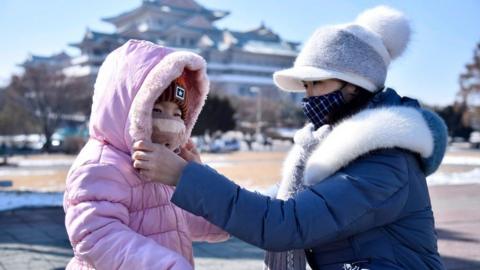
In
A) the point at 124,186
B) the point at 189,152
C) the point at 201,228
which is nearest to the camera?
the point at 124,186

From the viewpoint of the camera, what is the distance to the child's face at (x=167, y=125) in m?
1.58

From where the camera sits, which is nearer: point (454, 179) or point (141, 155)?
point (141, 155)

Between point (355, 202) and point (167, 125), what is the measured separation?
63 cm

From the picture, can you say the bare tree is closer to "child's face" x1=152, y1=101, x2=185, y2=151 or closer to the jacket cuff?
"child's face" x1=152, y1=101, x2=185, y2=151

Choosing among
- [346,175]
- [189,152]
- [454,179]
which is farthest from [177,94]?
[454,179]

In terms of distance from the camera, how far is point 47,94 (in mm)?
32656

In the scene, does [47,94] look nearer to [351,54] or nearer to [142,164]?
[142,164]

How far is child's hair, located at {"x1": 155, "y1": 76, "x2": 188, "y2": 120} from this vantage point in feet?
5.31

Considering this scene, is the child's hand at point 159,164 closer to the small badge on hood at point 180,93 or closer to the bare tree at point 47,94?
the small badge on hood at point 180,93

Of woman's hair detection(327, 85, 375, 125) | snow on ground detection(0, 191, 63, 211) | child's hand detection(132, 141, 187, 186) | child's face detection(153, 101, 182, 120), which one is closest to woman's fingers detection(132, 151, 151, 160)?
child's hand detection(132, 141, 187, 186)

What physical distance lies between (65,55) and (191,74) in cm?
6381

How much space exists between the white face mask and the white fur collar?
1.46 ft

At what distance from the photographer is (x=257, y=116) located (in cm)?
4584

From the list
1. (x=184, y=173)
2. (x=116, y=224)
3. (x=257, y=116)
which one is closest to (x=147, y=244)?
(x=116, y=224)
